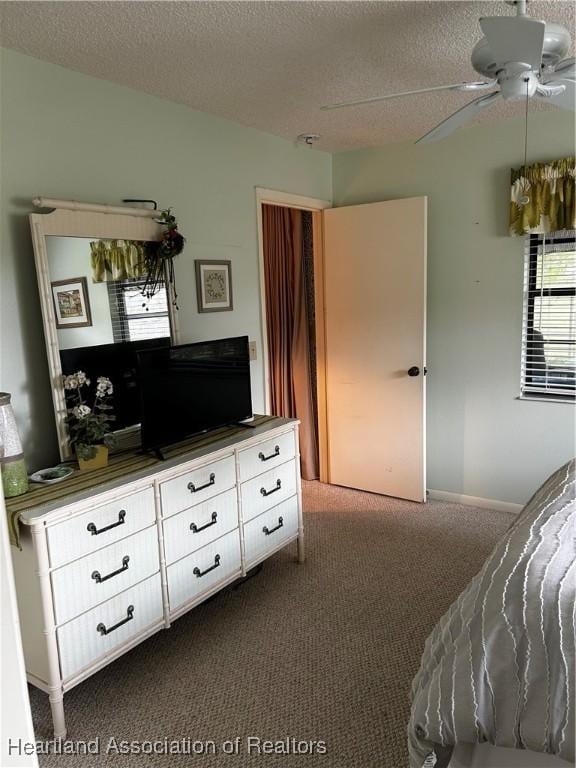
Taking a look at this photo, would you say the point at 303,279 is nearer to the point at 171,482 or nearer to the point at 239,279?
the point at 239,279

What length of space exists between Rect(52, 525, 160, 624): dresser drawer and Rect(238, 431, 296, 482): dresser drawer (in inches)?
23.0

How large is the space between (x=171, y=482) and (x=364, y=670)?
1.11 m

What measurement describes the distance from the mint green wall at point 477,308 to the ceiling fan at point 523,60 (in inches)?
58.0

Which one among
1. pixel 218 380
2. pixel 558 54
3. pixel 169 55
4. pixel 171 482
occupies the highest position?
pixel 169 55

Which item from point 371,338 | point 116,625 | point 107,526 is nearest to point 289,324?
point 371,338

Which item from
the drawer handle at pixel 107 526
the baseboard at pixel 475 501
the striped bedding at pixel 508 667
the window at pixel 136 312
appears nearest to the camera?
the striped bedding at pixel 508 667

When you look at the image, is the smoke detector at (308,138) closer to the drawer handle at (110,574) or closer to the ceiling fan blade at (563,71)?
the ceiling fan blade at (563,71)

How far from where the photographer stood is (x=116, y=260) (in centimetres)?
255

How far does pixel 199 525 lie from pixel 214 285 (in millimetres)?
1388

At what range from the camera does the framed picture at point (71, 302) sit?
2279 millimetres

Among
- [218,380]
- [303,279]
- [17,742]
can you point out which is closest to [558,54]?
[218,380]

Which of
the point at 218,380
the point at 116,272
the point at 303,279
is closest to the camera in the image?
the point at 116,272

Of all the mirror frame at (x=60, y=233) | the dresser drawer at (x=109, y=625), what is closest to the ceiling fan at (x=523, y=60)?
the mirror frame at (x=60, y=233)

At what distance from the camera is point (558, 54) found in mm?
1810
